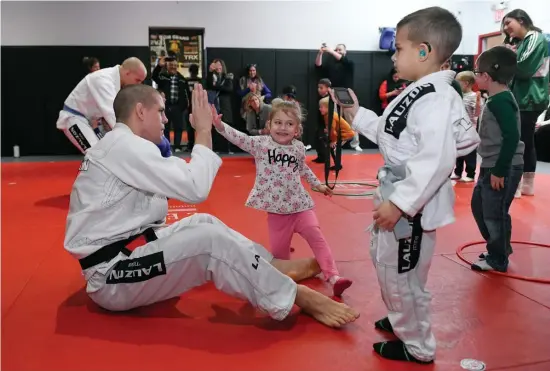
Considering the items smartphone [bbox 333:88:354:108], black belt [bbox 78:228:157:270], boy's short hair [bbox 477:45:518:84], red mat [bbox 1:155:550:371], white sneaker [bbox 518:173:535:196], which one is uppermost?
boy's short hair [bbox 477:45:518:84]

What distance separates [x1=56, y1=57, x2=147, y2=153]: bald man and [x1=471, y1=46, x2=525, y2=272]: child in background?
11.7 ft

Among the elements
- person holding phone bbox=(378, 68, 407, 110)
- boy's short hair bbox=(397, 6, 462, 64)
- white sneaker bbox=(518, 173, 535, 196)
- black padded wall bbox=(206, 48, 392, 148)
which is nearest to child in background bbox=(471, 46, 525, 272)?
boy's short hair bbox=(397, 6, 462, 64)

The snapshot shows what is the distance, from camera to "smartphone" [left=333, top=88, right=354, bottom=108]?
2514mm

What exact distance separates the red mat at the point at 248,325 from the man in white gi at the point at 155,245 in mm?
149

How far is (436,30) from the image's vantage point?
2.01 m

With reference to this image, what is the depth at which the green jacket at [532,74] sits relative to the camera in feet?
17.2

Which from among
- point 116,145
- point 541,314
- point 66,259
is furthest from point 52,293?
point 541,314

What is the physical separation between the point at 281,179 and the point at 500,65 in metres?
1.63

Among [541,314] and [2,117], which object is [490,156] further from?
[2,117]

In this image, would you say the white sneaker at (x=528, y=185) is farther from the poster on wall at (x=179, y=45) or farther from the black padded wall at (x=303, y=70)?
the poster on wall at (x=179, y=45)

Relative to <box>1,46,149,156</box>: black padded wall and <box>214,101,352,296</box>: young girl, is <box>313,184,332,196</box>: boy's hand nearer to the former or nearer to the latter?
<box>214,101,352,296</box>: young girl

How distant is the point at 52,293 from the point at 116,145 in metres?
1.13

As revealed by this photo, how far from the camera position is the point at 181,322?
256cm

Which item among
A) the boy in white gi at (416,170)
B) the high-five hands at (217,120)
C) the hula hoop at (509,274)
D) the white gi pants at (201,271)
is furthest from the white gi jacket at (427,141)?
the hula hoop at (509,274)
